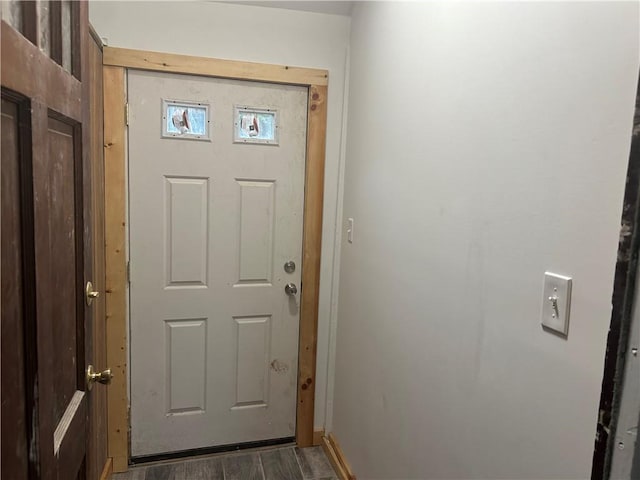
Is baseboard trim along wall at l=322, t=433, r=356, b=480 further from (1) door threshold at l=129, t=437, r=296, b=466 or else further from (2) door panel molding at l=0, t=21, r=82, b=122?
(2) door panel molding at l=0, t=21, r=82, b=122

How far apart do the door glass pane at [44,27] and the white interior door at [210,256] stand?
130cm

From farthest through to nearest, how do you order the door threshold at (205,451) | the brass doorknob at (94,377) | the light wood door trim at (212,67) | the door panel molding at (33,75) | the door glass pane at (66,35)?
the door threshold at (205,451) → the light wood door trim at (212,67) → the brass doorknob at (94,377) → the door glass pane at (66,35) → the door panel molding at (33,75)

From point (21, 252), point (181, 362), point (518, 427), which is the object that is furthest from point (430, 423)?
point (181, 362)

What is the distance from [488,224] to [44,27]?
3.44 ft

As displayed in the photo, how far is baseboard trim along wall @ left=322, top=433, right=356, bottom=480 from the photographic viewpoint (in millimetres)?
2174

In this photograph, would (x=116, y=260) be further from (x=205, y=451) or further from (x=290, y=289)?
(x=205, y=451)

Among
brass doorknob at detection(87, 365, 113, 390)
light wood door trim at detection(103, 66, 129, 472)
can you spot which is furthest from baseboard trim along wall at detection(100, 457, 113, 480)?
brass doorknob at detection(87, 365, 113, 390)

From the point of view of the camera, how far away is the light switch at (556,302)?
905 millimetres

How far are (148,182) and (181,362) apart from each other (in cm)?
92

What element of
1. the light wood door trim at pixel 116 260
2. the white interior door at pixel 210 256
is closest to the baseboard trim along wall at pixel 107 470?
the light wood door trim at pixel 116 260

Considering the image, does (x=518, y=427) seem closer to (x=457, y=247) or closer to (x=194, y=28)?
(x=457, y=247)

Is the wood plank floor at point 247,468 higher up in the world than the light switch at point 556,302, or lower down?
lower down

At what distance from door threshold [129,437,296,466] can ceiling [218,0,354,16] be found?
2246 mm

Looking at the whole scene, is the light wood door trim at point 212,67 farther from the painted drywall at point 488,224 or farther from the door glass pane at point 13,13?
the door glass pane at point 13,13
